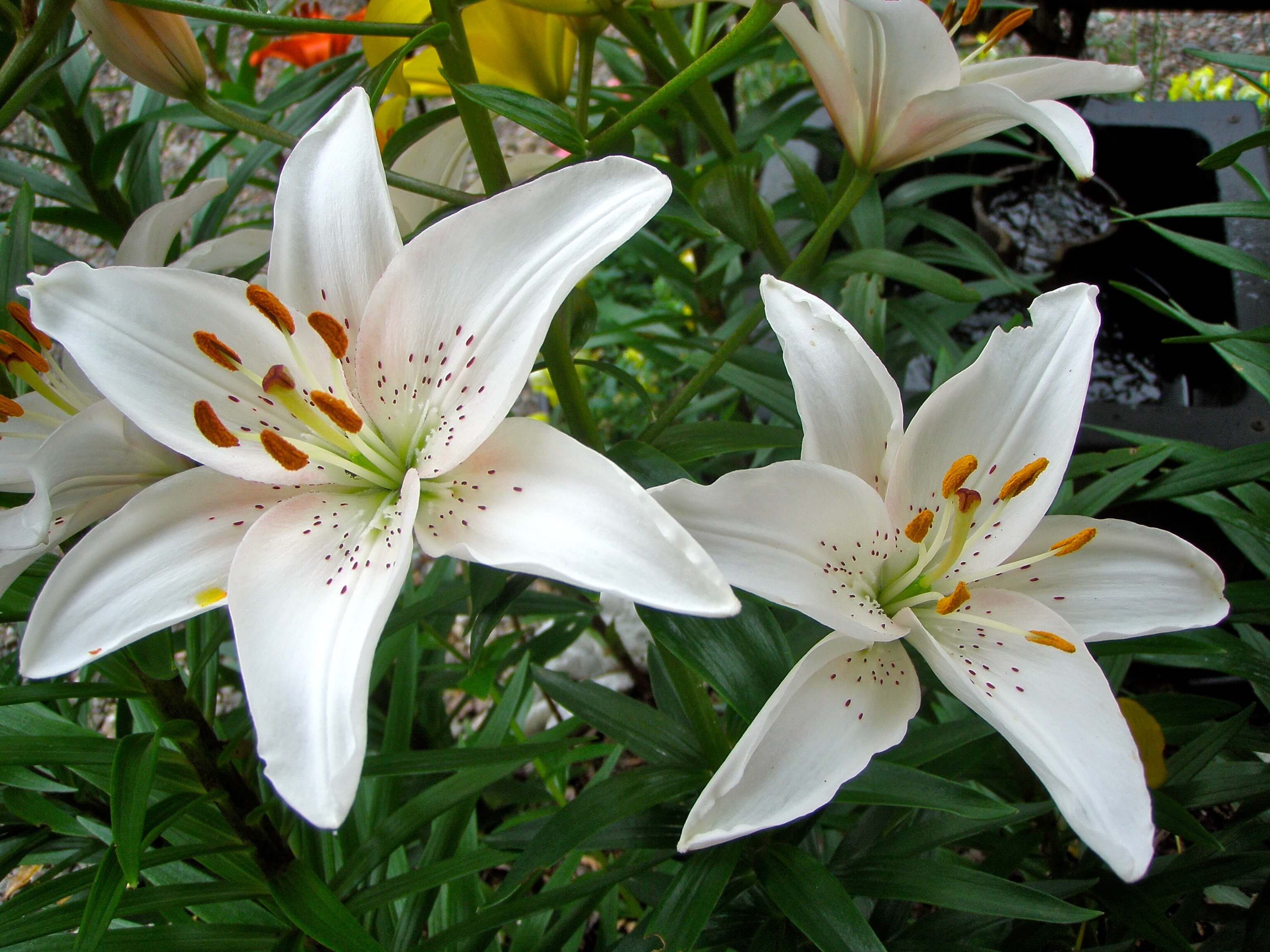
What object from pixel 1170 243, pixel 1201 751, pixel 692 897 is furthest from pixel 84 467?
pixel 1170 243

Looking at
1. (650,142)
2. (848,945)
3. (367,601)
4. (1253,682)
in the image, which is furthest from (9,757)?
(650,142)

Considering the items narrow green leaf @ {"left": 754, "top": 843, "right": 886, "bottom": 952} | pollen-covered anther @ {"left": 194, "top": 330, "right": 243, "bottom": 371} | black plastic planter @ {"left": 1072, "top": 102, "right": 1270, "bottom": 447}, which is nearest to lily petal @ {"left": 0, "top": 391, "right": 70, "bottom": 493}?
pollen-covered anther @ {"left": 194, "top": 330, "right": 243, "bottom": 371}

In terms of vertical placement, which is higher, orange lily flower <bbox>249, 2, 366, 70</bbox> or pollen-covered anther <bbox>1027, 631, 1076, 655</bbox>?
orange lily flower <bbox>249, 2, 366, 70</bbox>

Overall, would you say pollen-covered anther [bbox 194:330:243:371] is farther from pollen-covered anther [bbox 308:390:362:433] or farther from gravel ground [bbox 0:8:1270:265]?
gravel ground [bbox 0:8:1270:265]

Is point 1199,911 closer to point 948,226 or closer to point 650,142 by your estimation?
point 948,226

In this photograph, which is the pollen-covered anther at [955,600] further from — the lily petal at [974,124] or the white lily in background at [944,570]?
the lily petal at [974,124]

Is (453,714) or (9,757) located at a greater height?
(9,757)
